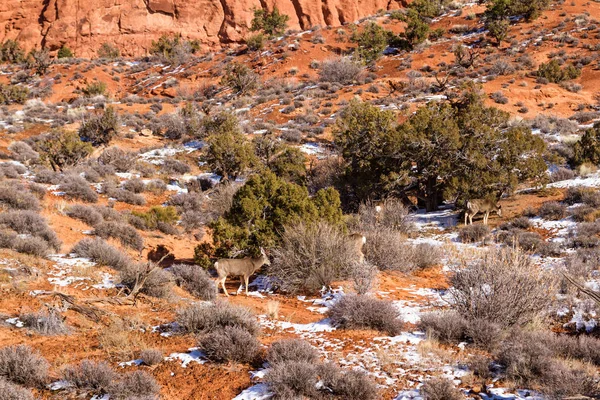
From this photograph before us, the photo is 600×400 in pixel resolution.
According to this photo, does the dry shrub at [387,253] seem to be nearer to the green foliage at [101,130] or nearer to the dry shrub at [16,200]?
the dry shrub at [16,200]

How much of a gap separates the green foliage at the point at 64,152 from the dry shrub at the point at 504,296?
20791 mm

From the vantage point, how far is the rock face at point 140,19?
205 ft

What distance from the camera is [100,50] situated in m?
60.3

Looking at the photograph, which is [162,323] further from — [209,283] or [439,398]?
[439,398]

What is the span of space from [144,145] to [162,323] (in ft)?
76.4

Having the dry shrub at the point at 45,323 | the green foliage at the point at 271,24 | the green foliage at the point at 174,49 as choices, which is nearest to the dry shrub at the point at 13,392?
the dry shrub at the point at 45,323

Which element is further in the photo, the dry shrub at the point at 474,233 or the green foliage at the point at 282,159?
the green foliage at the point at 282,159

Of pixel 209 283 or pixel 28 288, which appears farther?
pixel 209 283

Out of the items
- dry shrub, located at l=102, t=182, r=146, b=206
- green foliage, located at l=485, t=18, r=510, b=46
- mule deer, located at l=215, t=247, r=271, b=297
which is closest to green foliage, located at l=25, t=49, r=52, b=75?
dry shrub, located at l=102, t=182, r=146, b=206

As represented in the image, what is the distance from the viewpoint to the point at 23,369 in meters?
5.18

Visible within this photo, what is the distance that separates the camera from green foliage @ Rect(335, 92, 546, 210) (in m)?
17.2

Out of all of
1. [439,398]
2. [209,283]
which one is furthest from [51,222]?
[439,398]

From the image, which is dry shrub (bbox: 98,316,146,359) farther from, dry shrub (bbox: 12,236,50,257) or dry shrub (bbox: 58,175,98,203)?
dry shrub (bbox: 58,175,98,203)

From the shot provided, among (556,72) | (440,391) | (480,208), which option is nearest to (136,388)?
→ (440,391)
